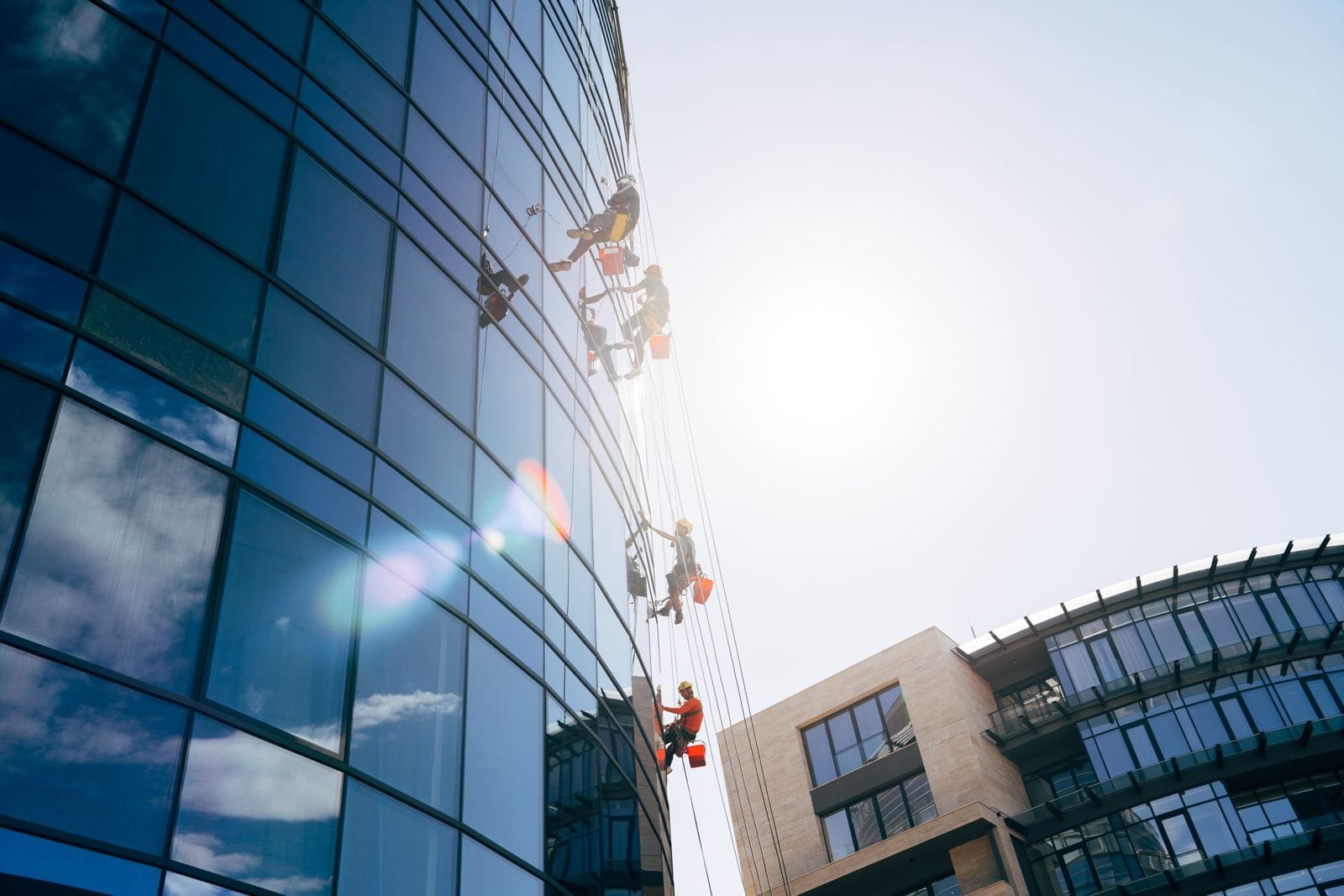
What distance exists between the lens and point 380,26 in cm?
1625

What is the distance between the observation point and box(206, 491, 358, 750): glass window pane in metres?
9.76

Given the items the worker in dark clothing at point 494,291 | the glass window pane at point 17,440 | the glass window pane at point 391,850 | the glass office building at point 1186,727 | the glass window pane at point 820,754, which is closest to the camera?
the glass window pane at point 17,440

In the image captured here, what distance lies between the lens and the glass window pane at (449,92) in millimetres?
16953

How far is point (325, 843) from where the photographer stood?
31.9 feet

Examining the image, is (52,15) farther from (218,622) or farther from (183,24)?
(218,622)

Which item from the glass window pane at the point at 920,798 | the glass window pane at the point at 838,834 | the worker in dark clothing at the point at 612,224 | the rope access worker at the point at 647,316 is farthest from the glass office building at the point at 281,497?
the glass window pane at the point at 838,834

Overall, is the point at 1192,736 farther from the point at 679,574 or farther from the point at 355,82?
the point at 355,82

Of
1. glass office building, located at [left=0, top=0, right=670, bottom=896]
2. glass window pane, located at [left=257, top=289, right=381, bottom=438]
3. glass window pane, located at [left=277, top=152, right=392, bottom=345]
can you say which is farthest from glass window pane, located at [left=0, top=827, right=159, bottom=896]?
glass window pane, located at [left=277, top=152, right=392, bottom=345]

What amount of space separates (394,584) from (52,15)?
6.54m

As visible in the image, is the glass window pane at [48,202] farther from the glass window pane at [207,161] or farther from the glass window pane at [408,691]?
the glass window pane at [408,691]

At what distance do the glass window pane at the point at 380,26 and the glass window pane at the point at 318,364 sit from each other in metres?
5.21

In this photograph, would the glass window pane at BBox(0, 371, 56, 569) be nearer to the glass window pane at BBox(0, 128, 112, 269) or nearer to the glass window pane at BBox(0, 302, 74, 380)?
the glass window pane at BBox(0, 302, 74, 380)

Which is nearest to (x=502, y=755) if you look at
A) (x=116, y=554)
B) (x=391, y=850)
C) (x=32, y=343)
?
(x=391, y=850)

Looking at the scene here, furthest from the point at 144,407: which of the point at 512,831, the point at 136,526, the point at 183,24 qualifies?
the point at 512,831
